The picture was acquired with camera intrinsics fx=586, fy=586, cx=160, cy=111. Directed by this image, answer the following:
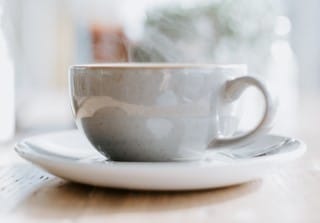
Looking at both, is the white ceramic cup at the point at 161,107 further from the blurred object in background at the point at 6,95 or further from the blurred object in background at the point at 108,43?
the blurred object in background at the point at 108,43

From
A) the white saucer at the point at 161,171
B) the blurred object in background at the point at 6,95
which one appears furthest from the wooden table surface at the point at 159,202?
the blurred object in background at the point at 6,95

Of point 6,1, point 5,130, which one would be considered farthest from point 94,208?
point 6,1

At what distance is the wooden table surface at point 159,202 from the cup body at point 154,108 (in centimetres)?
5

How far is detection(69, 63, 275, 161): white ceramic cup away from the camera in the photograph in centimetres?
49

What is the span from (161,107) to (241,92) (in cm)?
7

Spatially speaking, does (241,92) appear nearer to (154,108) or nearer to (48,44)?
(154,108)

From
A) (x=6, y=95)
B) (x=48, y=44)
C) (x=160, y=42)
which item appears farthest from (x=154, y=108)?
(x=48, y=44)

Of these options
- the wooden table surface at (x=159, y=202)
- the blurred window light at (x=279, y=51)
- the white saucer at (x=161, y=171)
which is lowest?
the wooden table surface at (x=159, y=202)

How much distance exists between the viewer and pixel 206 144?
20.5 inches

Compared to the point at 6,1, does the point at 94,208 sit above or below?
below

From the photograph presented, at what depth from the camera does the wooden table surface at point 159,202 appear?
1.32ft

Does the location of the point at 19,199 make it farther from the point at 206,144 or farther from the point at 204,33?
the point at 204,33

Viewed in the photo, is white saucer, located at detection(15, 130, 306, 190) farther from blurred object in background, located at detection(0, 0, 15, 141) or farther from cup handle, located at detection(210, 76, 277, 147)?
blurred object in background, located at detection(0, 0, 15, 141)

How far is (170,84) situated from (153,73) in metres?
0.02
